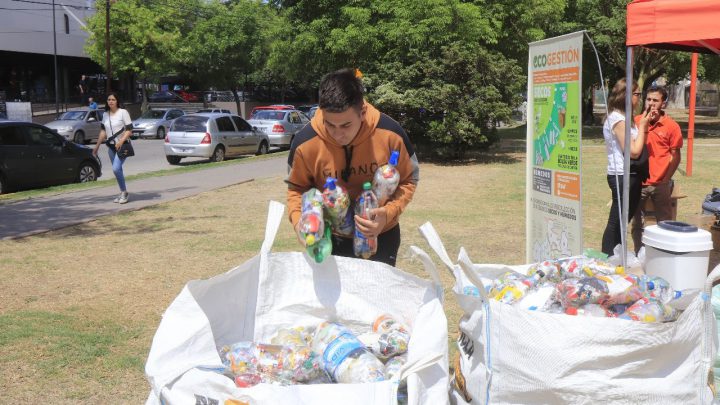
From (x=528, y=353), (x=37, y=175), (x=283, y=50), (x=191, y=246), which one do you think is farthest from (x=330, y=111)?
(x=283, y=50)

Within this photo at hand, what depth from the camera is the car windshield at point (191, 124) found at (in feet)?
66.2

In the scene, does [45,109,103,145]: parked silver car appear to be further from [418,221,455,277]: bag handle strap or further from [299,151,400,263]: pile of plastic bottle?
[418,221,455,277]: bag handle strap

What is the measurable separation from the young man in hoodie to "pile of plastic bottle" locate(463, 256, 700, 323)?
636mm

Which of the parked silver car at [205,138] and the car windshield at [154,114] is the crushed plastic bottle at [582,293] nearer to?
the parked silver car at [205,138]

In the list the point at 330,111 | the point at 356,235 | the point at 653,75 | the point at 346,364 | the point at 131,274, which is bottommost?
the point at 131,274

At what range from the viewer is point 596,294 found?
8.50 feet

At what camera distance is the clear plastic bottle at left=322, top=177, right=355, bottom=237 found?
3064mm

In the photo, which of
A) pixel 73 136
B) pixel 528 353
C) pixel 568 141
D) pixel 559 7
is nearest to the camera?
pixel 528 353

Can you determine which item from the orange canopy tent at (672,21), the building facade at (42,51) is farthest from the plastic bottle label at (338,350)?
the building facade at (42,51)

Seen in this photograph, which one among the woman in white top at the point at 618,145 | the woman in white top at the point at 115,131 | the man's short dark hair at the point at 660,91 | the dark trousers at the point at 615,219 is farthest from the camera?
the woman in white top at the point at 115,131

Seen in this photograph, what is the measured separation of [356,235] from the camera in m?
3.18

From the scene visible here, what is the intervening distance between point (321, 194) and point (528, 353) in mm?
1188

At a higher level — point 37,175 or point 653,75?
point 653,75

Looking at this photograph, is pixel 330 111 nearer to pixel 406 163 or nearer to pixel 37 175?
pixel 406 163
